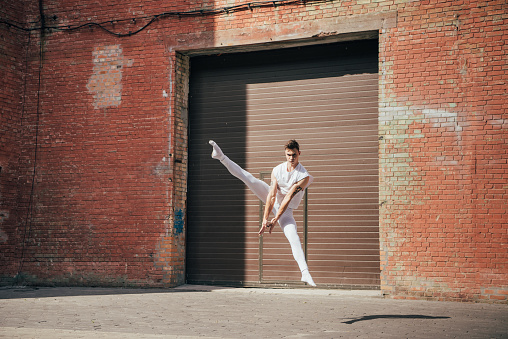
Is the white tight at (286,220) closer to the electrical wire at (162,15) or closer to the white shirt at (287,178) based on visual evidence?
the white shirt at (287,178)

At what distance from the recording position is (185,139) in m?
12.2

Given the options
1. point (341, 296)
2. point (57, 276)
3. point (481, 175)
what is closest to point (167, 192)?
point (57, 276)

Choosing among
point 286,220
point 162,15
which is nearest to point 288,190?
point 286,220

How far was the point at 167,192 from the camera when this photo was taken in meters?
11.7

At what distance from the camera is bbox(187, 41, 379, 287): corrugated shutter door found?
436 inches

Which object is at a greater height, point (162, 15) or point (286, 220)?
point (162, 15)

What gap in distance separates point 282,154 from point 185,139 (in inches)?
88.1

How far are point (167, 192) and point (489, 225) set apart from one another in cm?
634

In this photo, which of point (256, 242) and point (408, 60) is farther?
point (256, 242)

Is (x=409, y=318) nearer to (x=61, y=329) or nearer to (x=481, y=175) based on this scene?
(x=481, y=175)

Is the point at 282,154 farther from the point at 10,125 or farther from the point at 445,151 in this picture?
the point at 10,125

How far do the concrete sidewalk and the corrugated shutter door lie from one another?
832mm

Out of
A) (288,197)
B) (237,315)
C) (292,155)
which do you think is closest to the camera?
(288,197)

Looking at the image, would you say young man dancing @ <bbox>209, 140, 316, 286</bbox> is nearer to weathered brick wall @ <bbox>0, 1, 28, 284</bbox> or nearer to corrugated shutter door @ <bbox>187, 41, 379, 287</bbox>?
corrugated shutter door @ <bbox>187, 41, 379, 287</bbox>
